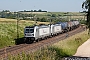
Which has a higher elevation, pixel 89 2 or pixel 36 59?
Result: pixel 89 2

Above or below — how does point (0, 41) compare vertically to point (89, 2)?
below

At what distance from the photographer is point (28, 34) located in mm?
46000

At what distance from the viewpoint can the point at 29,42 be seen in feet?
156

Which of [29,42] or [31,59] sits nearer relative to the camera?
[31,59]

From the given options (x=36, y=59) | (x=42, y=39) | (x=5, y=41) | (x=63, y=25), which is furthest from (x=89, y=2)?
(x=63, y=25)

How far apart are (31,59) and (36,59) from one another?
4.33ft

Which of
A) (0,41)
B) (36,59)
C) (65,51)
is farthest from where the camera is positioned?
(0,41)

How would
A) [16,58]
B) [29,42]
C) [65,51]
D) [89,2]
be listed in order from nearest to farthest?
[16,58] → [89,2] → [65,51] → [29,42]

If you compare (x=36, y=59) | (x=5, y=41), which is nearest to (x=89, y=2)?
(x=36, y=59)

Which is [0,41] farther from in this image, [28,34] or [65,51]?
[65,51]

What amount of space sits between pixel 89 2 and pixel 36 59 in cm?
1309

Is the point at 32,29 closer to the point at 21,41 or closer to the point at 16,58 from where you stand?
the point at 21,41

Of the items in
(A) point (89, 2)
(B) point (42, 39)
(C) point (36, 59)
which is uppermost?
(A) point (89, 2)

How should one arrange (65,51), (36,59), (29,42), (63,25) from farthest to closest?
(63,25) → (29,42) → (65,51) → (36,59)
